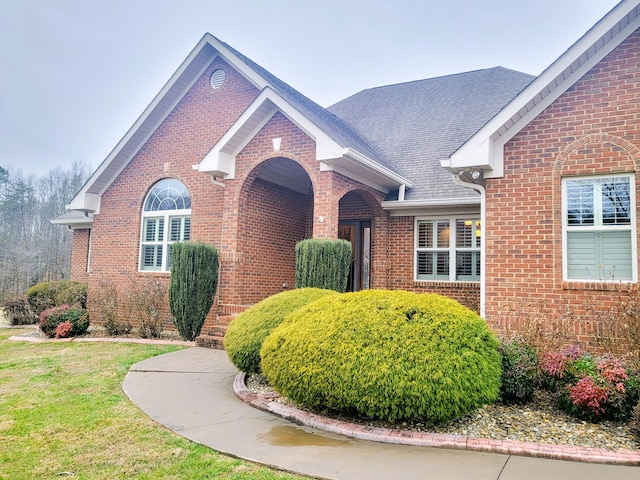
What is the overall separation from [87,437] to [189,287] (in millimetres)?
5994

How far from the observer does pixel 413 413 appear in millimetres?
4438

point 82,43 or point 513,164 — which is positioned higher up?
point 82,43

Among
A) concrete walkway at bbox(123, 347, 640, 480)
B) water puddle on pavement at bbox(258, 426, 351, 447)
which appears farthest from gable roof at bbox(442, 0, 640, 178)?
water puddle on pavement at bbox(258, 426, 351, 447)

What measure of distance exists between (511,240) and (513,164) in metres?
1.26

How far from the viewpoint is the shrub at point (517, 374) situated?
533 cm

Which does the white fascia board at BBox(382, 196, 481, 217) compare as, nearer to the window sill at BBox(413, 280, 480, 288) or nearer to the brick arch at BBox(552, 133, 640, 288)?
the window sill at BBox(413, 280, 480, 288)

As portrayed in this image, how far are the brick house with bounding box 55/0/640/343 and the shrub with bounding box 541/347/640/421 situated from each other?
169 centimetres

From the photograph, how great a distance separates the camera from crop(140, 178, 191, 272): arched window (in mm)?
12773

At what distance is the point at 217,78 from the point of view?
12805mm

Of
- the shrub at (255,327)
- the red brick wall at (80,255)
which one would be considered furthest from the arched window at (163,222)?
the shrub at (255,327)

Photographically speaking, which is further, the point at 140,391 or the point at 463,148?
the point at 463,148

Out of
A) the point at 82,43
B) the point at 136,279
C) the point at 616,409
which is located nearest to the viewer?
the point at 616,409

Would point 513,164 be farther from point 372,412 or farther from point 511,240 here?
point 372,412

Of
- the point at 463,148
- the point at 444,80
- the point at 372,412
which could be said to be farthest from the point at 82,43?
the point at 372,412
